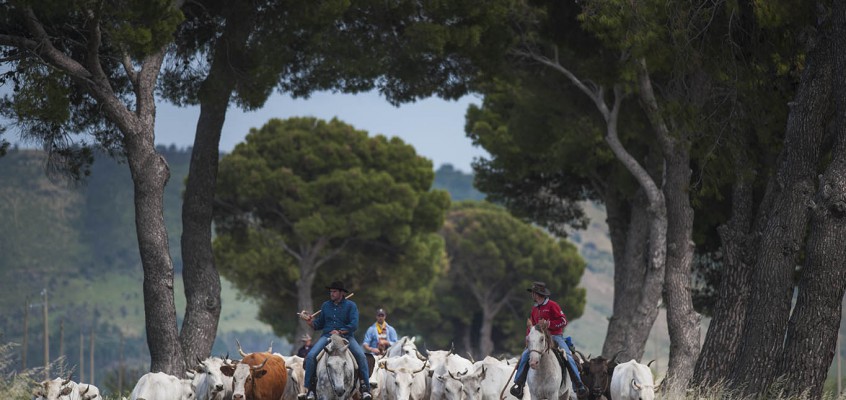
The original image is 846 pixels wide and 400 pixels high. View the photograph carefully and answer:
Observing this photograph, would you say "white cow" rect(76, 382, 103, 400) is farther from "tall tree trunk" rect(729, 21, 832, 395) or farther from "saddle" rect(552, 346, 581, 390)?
"tall tree trunk" rect(729, 21, 832, 395)

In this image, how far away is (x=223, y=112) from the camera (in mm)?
25859

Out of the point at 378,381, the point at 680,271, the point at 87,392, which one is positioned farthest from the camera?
the point at 680,271

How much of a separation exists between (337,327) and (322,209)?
37.6 meters

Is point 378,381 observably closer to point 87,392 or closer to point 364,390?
point 364,390

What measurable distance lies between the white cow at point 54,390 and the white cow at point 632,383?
329 inches

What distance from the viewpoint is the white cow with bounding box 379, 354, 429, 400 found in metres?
21.2

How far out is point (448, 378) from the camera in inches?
820

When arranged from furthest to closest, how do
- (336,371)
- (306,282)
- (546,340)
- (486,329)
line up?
1. (486,329)
2. (306,282)
3. (336,371)
4. (546,340)

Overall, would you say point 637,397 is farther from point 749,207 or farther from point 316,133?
point 316,133

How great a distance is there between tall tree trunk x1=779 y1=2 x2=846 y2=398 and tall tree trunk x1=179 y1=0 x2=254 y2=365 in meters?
11.2

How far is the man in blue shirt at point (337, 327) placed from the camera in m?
19.2

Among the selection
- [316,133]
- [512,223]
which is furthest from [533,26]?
[512,223]

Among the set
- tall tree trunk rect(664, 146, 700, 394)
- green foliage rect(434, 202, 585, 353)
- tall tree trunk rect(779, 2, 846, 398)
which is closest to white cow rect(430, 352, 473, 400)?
tall tree trunk rect(779, 2, 846, 398)

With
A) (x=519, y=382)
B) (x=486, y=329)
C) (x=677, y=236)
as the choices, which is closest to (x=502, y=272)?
(x=486, y=329)
